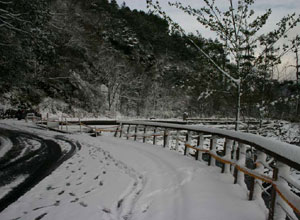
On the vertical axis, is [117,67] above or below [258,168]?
above

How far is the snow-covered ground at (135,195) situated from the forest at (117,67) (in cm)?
526

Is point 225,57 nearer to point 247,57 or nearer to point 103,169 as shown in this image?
point 247,57

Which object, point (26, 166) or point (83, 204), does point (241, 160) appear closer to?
point (83, 204)

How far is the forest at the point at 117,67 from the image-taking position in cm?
941

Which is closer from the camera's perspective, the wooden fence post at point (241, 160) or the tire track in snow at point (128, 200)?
the tire track in snow at point (128, 200)

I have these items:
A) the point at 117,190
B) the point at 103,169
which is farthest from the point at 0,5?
the point at 117,190

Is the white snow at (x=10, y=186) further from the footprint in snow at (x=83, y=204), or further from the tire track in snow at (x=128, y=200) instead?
the tire track in snow at (x=128, y=200)

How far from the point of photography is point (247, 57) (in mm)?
8375

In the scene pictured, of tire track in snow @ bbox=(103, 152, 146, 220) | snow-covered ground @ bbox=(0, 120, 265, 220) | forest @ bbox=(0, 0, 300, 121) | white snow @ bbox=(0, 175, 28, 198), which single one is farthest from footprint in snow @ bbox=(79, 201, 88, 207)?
forest @ bbox=(0, 0, 300, 121)

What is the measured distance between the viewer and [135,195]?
4.04m

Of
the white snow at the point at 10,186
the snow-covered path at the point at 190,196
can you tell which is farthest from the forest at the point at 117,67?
the white snow at the point at 10,186

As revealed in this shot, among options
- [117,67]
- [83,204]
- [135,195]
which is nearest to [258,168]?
[135,195]

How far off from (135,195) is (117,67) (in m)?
37.5

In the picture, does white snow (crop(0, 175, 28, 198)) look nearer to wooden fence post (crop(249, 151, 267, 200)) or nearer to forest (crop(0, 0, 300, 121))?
wooden fence post (crop(249, 151, 267, 200))
